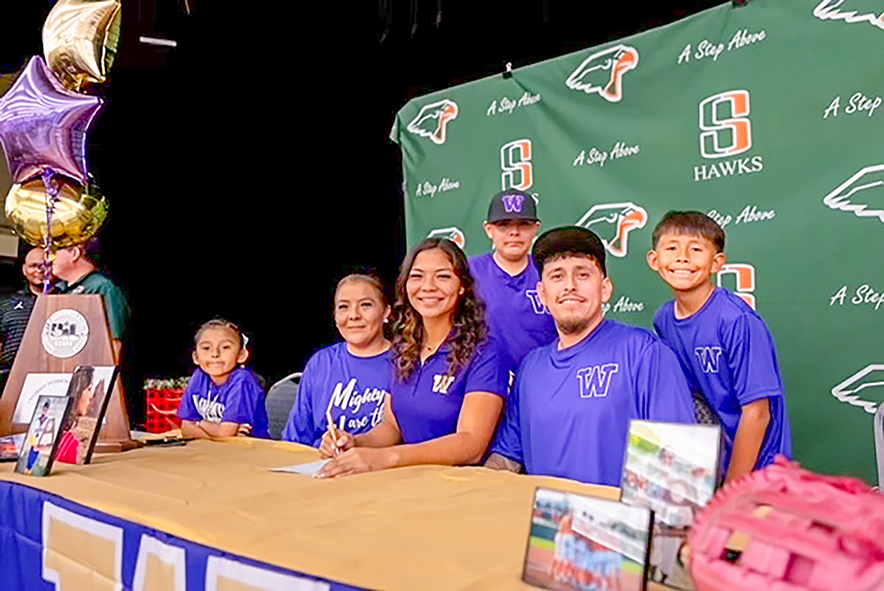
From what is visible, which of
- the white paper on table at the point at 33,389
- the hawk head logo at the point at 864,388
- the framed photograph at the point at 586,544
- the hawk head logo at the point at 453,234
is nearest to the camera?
the framed photograph at the point at 586,544

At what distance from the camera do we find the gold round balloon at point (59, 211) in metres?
2.03

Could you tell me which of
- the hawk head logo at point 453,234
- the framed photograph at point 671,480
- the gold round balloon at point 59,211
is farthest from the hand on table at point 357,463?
the hawk head logo at point 453,234

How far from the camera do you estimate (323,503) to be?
3.63 ft

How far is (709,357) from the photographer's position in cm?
196

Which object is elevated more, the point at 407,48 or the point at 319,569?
the point at 407,48

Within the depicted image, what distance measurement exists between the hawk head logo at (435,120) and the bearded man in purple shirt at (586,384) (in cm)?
219

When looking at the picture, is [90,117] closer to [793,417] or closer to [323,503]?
[323,503]

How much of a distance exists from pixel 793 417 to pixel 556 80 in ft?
5.08

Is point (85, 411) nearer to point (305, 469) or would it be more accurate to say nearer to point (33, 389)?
point (33, 389)

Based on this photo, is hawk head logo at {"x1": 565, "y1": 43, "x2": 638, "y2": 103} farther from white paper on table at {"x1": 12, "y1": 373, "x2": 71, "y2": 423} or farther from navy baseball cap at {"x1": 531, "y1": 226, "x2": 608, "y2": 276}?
white paper on table at {"x1": 12, "y1": 373, "x2": 71, "y2": 423}

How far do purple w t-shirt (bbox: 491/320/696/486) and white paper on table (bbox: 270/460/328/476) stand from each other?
0.40 meters

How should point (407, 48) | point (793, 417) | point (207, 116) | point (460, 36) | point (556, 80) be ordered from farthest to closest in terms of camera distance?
point (207, 116) → point (407, 48) → point (460, 36) → point (556, 80) → point (793, 417)

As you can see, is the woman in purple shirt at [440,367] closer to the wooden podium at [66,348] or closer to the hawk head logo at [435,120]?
the wooden podium at [66,348]

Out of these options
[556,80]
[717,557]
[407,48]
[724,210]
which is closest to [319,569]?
[717,557]
